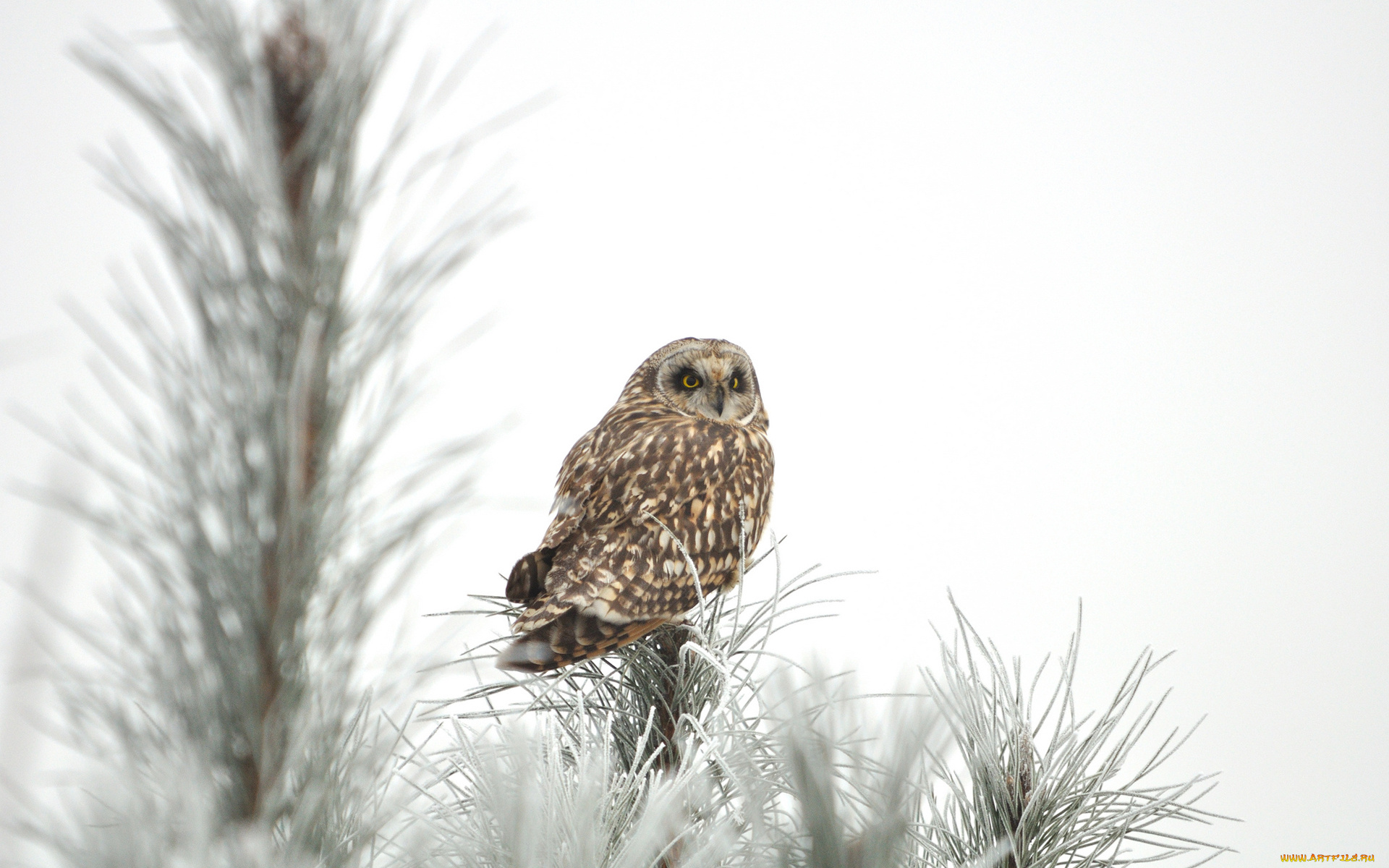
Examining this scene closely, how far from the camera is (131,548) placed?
0.73 ft

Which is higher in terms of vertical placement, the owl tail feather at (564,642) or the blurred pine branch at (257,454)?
the blurred pine branch at (257,454)

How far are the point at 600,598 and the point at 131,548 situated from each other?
0.38m

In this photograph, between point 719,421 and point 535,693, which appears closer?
point 535,693

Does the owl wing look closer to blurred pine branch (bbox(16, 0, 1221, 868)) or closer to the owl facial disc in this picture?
the owl facial disc

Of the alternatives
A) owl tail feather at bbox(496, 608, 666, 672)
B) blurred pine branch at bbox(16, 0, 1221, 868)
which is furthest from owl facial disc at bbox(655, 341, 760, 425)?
blurred pine branch at bbox(16, 0, 1221, 868)

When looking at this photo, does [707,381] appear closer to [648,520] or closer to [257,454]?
[648,520]

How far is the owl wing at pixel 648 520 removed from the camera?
0.60 metres

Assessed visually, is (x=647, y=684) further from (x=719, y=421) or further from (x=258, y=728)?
(x=258, y=728)

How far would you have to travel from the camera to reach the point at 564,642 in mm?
575

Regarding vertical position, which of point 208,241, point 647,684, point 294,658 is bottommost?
point 647,684

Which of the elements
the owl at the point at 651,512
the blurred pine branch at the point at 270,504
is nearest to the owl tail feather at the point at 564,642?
the owl at the point at 651,512

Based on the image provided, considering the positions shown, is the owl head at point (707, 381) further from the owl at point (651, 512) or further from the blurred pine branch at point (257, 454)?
the blurred pine branch at point (257, 454)

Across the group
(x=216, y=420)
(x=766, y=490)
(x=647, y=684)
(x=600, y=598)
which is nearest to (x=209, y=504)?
(x=216, y=420)

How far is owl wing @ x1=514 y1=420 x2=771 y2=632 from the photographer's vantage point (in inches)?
23.5
